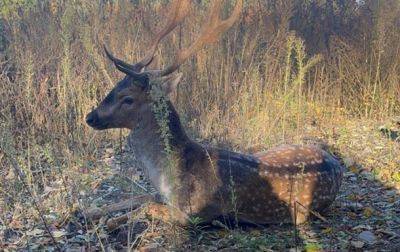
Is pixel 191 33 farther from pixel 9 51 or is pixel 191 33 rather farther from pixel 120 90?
pixel 120 90

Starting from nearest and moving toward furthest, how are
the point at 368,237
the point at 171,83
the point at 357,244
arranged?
the point at 357,244 → the point at 368,237 → the point at 171,83

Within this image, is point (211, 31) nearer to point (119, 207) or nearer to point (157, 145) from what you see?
point (157, 145)

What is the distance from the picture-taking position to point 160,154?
6.00m

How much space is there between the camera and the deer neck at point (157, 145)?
19.3 ft

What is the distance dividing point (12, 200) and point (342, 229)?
3.20m

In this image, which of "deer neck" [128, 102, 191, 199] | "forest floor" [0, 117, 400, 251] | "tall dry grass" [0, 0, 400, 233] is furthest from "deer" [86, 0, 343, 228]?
"tall dry grass" [0, 0, 400, 233]

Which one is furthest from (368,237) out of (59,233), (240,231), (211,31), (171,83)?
(59,233)

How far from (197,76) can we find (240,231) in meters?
4.67

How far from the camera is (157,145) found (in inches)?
238

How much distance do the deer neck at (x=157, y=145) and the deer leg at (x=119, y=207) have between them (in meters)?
0.20

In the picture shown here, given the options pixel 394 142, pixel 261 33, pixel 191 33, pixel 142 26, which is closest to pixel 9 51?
pixel 142 26

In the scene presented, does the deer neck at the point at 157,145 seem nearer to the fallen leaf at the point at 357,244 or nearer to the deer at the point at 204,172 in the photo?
the deer at the point at 204,172

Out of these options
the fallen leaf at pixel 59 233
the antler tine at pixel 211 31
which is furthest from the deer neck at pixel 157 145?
the fallen leaf at pixel 59 233

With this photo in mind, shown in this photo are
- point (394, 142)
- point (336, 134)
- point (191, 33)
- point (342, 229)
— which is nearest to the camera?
point (342, 229)
